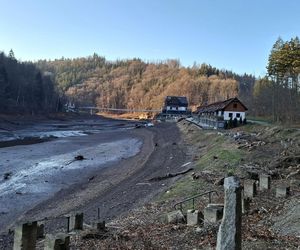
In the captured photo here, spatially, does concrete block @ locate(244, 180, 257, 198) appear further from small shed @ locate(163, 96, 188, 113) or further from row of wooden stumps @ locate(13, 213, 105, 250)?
small shed @ locate(163, 96, 188, 113)

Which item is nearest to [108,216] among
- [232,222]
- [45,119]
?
[232,222]

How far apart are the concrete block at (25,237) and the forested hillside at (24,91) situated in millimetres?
107398

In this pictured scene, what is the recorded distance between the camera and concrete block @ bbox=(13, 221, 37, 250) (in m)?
9.68

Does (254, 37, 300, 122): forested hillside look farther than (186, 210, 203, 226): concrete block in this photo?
Yes

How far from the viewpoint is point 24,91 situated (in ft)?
475

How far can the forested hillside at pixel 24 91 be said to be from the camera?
124 m

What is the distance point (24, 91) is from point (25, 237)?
469ft

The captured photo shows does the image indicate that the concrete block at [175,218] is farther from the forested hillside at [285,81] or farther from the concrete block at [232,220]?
the forested hillside at [285,81]

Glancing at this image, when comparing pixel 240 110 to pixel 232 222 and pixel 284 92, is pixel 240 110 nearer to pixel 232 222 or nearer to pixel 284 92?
pixel 284 92

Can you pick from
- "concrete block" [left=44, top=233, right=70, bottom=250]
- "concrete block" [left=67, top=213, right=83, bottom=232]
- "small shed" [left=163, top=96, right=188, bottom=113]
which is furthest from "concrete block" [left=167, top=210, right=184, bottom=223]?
"small shed" [left=163, top=96, right=188, bottom=113]

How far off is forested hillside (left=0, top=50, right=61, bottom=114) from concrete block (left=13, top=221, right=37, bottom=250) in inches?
4228

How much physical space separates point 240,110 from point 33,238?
67250 millimetres

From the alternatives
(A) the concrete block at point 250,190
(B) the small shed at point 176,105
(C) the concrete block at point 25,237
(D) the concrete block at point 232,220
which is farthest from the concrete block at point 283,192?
(B) the small shed at point 176,105

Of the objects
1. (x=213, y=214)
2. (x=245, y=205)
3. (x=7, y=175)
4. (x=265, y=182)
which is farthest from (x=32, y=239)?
(x=7, y=175)
